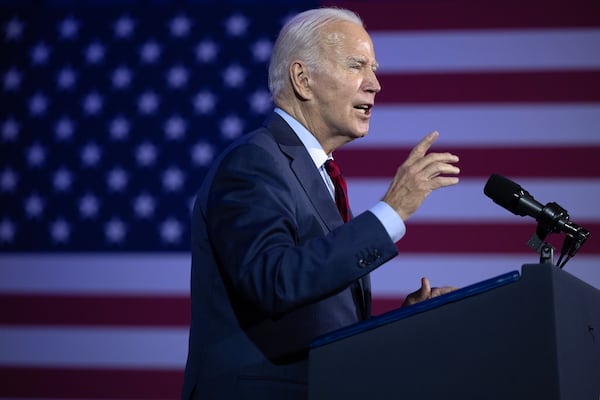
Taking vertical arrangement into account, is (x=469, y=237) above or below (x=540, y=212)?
above

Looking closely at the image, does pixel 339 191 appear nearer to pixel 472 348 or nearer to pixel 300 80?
pixel 300 80

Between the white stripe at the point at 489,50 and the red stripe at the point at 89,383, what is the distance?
1.55m

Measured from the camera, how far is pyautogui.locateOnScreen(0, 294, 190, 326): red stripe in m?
3.33

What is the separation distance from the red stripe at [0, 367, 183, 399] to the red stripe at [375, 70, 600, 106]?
4.70ft

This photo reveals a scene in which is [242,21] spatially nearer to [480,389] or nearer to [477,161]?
[477,161]

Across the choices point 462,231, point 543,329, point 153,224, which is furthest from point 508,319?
point 153,224

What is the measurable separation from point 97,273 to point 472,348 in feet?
8.01

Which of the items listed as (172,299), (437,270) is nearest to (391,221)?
(437,270)

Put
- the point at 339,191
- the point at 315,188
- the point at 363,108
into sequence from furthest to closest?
the point at 363,108
the point at 339,191
the point at 315,188

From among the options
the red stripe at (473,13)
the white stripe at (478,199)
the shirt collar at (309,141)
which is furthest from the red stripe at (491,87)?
the shirt collar at (309,141)

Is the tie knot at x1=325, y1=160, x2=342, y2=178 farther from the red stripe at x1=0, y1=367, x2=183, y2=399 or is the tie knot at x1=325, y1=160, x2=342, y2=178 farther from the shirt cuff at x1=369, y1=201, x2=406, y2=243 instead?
the red stripe at x1=0, y1=367, x2=183, y2=399

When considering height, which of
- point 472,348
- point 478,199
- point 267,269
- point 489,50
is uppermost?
point 489,50

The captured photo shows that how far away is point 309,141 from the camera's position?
5.86ft

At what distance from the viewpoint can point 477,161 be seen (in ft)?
10.5
